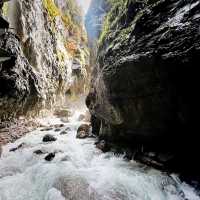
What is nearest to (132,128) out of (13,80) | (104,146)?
(104,146)

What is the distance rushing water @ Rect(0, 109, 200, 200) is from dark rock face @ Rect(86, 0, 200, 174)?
4.08 ft

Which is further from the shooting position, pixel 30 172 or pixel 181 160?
pixel 30 172

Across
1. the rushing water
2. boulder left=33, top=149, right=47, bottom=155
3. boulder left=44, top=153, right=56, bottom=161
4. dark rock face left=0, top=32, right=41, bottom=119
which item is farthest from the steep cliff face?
the rushing water

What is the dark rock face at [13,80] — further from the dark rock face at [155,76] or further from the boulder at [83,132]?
the dark rock face at [155,76]

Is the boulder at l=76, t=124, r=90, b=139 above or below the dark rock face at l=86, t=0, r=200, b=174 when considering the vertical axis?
below

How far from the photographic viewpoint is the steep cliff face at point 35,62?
43.5 ft

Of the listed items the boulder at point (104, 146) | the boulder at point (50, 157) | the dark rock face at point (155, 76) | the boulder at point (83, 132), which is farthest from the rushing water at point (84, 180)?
the boulder at point (83, 132)

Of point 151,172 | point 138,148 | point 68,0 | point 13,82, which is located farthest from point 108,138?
point 68,0

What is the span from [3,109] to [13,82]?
75.4 inches

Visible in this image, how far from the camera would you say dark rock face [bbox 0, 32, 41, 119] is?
12453mm

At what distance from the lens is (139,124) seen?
8492 mm

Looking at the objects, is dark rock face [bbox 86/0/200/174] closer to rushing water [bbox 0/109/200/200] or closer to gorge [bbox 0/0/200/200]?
gorge [bbox 0/0/200/200]

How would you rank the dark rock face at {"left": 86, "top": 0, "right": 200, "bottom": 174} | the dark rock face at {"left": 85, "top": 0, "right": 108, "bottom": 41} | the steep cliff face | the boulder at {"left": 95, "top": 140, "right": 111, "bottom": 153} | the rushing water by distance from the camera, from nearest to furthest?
the rushing water
the dark rock face at {"left": 86, "top": 0, "right": 200, "bottom": 174}
the boulder at {"left": 95, "top": 140, "right": 111, "bottom": 153}
the steep cliff face
the dark rock face at {"left": 85, "top": 0, "right": 108, "bottom": 41}

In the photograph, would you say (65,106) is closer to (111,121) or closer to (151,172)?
(111,121)
